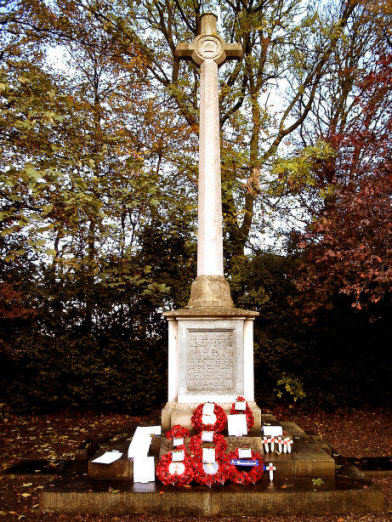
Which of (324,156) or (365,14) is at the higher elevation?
(365,14)

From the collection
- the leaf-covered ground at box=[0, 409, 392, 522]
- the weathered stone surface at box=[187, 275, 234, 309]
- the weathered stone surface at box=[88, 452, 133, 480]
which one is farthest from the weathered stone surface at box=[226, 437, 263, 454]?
the weathered stone surface at box=[187, 275, 234, 309]

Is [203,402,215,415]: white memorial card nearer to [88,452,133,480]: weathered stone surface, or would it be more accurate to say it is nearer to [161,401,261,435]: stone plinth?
[161,401,261,435]: stone plinth

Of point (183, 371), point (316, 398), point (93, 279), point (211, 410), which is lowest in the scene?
point (316, 398)

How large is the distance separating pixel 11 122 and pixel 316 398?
883 centimetres

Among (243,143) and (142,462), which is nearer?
(142,462)

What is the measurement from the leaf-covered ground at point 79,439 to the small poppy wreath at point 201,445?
69 centimetres

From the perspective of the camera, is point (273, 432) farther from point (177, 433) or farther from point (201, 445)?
point (177, 433)

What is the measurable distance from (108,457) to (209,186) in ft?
12.9

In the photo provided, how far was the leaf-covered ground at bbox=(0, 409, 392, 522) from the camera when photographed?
4.40 m

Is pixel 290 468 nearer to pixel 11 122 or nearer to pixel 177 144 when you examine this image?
pixel 11 122

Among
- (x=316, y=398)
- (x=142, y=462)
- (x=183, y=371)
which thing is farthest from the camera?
(x=316, y=398)

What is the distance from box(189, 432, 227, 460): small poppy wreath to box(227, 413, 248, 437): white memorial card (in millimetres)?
203

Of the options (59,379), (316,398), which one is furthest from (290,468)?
(59,379)

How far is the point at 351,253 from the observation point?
7332 millimetres
